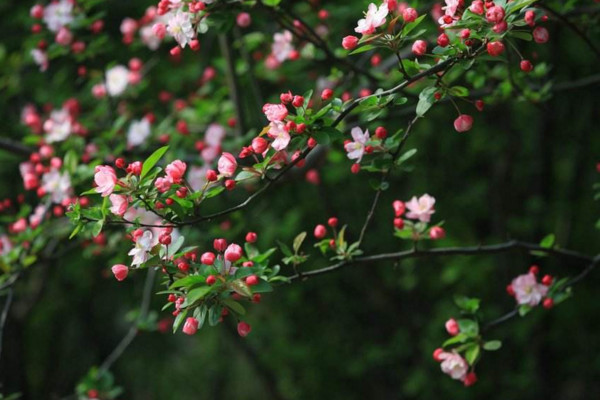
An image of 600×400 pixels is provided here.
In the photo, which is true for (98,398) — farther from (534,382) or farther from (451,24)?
(534,382)

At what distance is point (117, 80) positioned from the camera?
350 centimetres

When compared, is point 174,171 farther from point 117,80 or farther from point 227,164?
Result: point 117,80

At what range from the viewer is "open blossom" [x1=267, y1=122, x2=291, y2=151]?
1.69 metres

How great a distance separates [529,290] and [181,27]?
1248 mm

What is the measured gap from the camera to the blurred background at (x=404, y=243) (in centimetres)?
407

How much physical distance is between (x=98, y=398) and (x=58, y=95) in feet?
7.11

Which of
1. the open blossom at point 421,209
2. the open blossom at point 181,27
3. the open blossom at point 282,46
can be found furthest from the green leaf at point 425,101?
the open blossom at point 282,46

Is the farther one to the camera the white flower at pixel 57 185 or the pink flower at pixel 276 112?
the white flower at pixel 57 185

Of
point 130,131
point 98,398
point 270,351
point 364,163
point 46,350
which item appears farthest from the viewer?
point 46,350

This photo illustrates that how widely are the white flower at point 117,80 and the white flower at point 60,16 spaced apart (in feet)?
1.82

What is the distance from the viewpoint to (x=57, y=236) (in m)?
2.99

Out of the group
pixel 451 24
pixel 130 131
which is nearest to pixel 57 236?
pixel 130 131

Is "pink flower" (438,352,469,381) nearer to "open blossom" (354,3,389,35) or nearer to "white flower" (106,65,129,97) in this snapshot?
"open blossom" (354,3,389,35)

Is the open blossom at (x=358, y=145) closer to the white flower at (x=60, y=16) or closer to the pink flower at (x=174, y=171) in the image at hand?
the pink flower at (x=174, y=171)
